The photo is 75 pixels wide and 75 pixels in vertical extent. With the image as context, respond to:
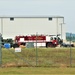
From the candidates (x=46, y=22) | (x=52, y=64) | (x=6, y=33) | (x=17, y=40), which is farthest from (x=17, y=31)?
(x=52, y=64)

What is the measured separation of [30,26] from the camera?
304ft

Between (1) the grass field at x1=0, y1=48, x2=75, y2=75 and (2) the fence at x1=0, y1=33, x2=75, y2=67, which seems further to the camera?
(2) the fence at x1=0, y1=33, x2=75, y2=67

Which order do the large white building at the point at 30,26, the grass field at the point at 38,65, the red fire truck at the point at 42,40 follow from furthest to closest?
1. the large white building at the point at 30,26
2. the red fire truck at the point at 42,40
3. the grass field at the point at 38,65

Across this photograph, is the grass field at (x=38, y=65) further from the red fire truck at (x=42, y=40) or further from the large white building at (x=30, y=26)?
the large white building at (x=30, y=26)

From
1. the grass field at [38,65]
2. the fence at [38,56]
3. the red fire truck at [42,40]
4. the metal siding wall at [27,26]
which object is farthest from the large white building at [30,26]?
the grass field at [38,65]

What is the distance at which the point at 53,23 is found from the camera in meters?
96.1

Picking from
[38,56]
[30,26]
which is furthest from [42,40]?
[30,26]

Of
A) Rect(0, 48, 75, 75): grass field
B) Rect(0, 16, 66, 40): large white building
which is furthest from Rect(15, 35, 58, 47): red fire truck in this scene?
Rect(0, 16, 66, 40): large white building

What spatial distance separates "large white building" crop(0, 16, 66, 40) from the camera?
9112 centimetres

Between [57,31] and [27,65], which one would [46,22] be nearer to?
[57,31]

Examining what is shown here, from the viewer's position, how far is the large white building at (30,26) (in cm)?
9112

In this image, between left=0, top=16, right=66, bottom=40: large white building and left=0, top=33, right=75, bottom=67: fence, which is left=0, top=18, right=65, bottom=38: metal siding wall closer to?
left=0, top=16, right=66, bottom=40: large white building

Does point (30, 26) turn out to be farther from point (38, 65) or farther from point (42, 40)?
point (38, 65)

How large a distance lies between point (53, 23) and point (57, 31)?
5.42m
